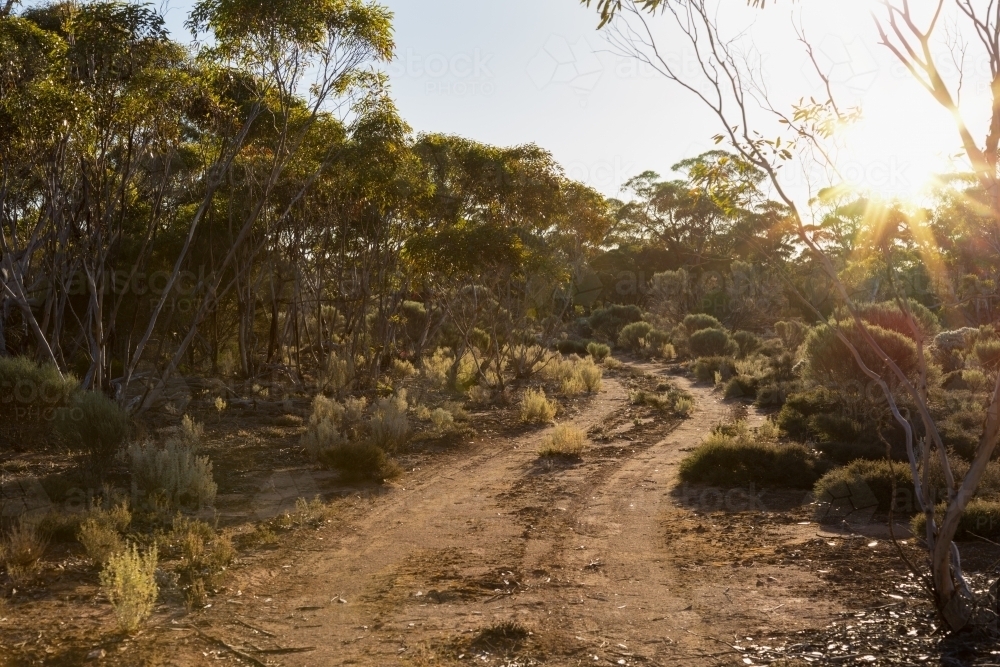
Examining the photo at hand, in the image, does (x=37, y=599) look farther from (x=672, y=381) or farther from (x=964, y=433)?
(x=672, y=381)

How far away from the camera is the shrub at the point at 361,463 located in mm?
11969

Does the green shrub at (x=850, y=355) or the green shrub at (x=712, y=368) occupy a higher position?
the green shrub at (x=850, y=355)

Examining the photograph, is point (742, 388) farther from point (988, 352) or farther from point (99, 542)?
point (99, 542)

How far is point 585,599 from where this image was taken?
6891 mm

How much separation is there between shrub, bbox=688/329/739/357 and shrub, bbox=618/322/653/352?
4.71m

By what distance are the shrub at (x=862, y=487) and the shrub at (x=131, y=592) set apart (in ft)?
24.3

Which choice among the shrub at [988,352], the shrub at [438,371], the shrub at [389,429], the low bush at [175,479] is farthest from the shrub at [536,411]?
the shrub at [988,352]

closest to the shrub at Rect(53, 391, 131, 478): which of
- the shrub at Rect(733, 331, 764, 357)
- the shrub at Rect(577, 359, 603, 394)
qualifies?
the shrub at Rect(577, 359, 603, 394)

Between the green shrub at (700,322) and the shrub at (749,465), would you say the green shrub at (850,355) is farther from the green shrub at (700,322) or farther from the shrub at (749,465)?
the green shrub at (700,322)

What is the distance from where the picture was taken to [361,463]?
12016 mm

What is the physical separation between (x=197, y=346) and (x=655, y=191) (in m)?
34.4

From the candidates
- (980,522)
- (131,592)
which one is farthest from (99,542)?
(980,522)

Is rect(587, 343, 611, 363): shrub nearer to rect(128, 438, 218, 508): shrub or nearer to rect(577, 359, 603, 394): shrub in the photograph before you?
rect(577, 359, 603, 394): shrub

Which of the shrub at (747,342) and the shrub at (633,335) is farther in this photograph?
the shrub at (633,335)
